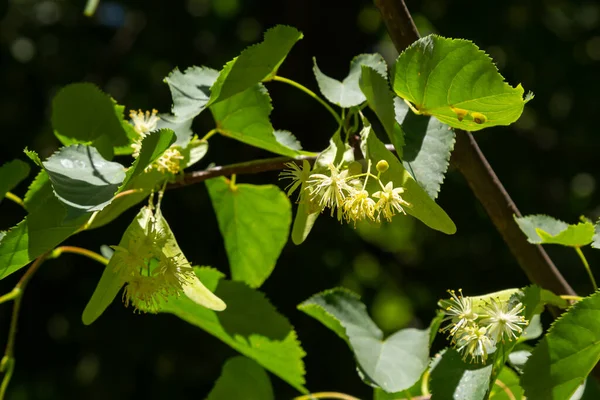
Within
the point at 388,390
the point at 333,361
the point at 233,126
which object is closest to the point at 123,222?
the point at 333,361

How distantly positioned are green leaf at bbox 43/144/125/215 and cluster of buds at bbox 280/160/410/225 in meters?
0.17

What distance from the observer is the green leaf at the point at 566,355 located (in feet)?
2.01

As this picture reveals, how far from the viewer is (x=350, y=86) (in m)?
0.75

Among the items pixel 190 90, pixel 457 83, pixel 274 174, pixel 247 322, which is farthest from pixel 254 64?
pixel 274 174

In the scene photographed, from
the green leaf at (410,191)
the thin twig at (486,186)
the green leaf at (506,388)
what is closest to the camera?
the green leaf at (410,191)

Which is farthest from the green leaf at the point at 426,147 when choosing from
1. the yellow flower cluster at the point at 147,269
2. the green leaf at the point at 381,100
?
the yellow flower cluster at the point at 147,269

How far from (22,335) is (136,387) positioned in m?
0.43

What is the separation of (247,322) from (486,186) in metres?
0.31

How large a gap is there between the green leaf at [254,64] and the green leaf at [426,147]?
4.9 inches

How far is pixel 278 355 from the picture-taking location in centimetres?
86

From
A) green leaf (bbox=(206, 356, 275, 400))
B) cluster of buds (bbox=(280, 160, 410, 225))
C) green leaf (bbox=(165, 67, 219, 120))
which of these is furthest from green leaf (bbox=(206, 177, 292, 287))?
cluster of buds (bbox=(280, 160, 410, 225))

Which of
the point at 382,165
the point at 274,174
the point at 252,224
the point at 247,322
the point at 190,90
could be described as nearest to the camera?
the point at 382,165

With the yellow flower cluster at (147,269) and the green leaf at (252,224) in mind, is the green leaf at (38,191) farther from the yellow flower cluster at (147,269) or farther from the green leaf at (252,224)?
the green leaf at (252,224)

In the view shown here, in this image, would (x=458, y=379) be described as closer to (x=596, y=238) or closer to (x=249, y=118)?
(x=596, y=238)
